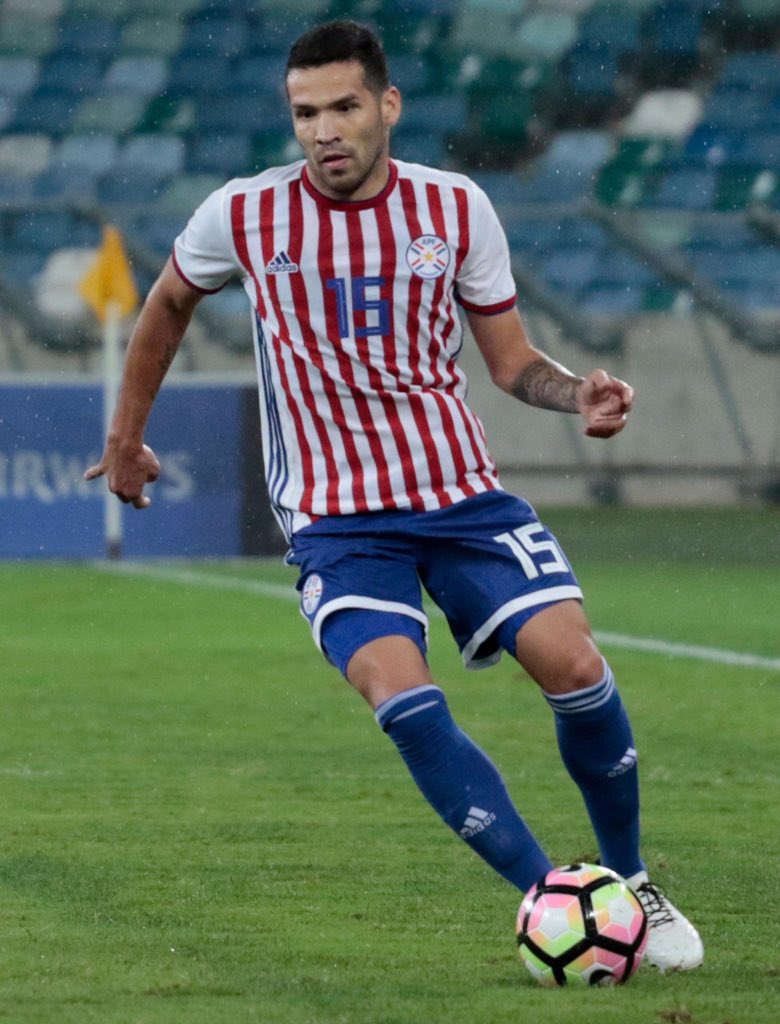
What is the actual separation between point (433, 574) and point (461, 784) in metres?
0.46

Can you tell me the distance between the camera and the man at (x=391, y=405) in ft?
12.3

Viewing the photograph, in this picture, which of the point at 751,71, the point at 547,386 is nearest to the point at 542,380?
the point at 547,386

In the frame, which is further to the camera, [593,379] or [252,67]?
[252,67]

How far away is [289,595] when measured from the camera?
1173 cm

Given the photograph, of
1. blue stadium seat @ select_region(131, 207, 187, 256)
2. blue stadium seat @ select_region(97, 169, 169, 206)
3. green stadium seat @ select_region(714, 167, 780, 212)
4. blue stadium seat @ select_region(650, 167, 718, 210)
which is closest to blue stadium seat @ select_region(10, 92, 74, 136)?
blue stadium seat @ select_region(97, 169, 169, 206)

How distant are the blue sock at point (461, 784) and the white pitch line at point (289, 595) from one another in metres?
4.94

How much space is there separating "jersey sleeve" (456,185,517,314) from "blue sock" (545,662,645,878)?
79 centimetres

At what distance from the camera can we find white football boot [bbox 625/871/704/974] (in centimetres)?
360

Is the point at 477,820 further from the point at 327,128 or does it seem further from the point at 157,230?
the point at 157,230

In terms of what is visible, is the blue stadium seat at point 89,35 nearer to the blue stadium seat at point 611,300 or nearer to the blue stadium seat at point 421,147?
the blue stadium seat at point 421,147

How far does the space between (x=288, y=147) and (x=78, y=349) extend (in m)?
4.05

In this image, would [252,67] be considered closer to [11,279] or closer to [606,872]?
[11,279]

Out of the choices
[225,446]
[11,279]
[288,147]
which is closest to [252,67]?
[288,147]

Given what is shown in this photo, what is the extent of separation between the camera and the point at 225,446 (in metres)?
14.0
